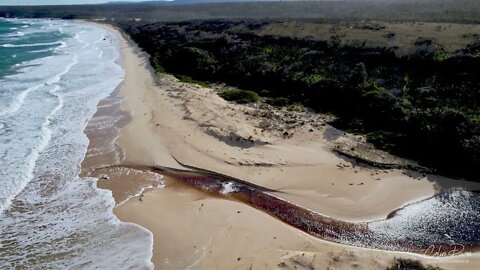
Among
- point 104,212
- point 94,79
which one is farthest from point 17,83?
point 104,212

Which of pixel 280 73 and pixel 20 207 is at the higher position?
pixel 280 73

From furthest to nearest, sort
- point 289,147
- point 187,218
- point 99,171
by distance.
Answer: point 289,147 → point 99,171 → point 187,218

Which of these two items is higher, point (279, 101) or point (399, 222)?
point (279, 101)

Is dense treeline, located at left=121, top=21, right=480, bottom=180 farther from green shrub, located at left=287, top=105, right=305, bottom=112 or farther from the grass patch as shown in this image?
green shrub, located at left=287, top=105, right=305, bottom=112

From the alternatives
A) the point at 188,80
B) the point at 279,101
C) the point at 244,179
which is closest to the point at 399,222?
the point at 244,179

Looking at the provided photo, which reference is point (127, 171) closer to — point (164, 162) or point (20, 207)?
point (164, 162)

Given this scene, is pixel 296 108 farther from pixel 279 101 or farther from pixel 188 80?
pixel 188 80

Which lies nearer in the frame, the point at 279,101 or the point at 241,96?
the point at 279,101
